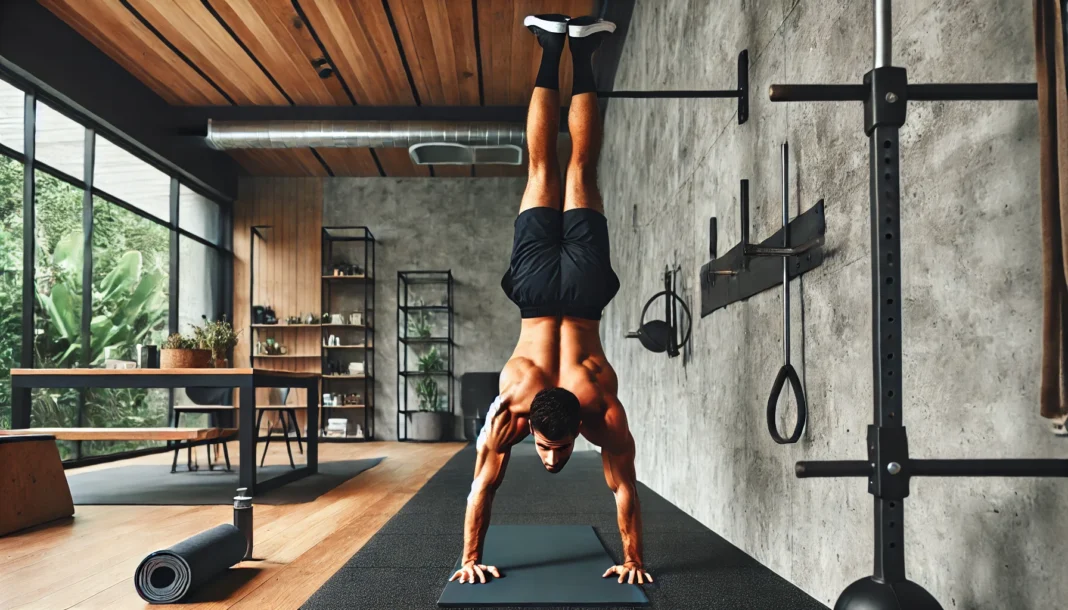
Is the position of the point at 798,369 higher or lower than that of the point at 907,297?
lower

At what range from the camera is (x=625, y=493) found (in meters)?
2.52

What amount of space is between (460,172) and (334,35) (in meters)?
3.84

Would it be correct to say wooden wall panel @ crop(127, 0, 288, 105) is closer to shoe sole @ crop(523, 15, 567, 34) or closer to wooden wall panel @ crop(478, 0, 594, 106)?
wooden wall panel @ crop(478, 0, 594, 106)

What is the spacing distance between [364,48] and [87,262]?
3.50m

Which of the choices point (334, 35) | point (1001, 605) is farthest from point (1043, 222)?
point (334, 35)

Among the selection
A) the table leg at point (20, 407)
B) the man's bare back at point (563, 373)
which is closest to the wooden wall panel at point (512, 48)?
the man's bare back at point (563, 373)

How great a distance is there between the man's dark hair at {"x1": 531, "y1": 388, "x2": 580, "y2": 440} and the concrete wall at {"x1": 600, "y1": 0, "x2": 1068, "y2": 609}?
2.39 feet

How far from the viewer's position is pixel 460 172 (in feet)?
34.2

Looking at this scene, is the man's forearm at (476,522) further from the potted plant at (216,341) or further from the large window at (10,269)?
the large window at (10,269)

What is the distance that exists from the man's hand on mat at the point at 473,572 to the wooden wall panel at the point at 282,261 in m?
8.15

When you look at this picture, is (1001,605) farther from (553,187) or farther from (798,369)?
(553,187)

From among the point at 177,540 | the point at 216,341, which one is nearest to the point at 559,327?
the point at 177,540

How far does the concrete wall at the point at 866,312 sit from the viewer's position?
1.30 metres

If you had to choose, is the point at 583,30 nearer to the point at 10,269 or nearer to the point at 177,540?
the point at 177,540
